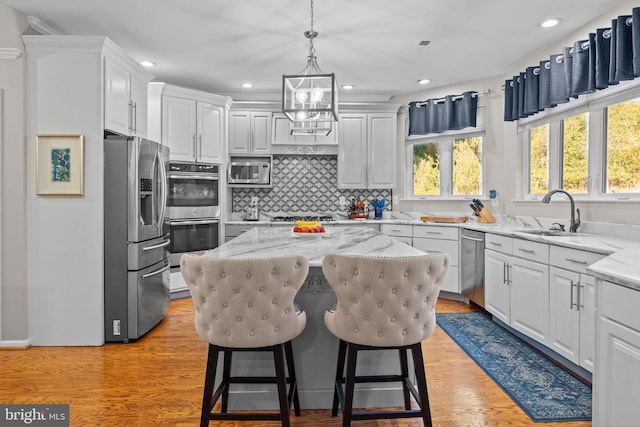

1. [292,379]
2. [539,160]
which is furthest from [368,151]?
[292,379]

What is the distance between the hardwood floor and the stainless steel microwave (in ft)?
8.42

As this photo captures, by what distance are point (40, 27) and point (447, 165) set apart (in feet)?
15.8

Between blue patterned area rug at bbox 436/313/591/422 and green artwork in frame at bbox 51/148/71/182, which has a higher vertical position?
green artwork in frame at bbox 51/148/71/182

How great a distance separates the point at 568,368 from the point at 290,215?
13.0 feet

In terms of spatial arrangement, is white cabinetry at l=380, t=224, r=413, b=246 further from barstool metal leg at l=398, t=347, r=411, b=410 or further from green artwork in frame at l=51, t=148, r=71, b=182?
green artwork in frame at l=51, t=148, r=71, b=182

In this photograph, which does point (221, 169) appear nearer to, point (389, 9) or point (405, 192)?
point (405, 192)

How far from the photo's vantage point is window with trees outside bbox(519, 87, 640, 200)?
3.09 metres

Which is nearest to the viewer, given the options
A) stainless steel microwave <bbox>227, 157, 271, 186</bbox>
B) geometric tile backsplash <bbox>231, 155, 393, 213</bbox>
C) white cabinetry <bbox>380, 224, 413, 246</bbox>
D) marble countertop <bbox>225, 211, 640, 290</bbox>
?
marble countertop <bbox>225, 211, 640, 290</bbox>

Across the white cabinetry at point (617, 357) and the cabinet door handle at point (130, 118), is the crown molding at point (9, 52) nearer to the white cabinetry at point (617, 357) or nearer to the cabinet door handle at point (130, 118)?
the cabinet door handle at point (130, 118)

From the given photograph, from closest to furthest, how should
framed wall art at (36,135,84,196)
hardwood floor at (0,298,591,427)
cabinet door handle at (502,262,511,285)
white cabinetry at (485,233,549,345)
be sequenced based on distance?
hardwood floor at (0,298,591,427) < white cabinetry at (485,233,549,345) < framed wall art at (36,135,84,196) < cabinet door handle at (502,262,511,285)

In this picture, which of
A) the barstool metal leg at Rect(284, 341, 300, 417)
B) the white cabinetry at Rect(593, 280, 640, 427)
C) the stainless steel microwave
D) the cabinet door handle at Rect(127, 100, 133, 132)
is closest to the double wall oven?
the stainless steel microwave

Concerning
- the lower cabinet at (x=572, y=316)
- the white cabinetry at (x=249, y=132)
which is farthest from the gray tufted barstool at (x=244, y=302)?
the white cabinetry at (x=249, y=132)

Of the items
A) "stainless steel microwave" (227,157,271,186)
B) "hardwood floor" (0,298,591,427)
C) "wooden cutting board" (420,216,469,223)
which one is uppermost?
"stainless steel microwave" (227,157,271,186)

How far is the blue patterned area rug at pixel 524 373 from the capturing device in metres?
2.26
